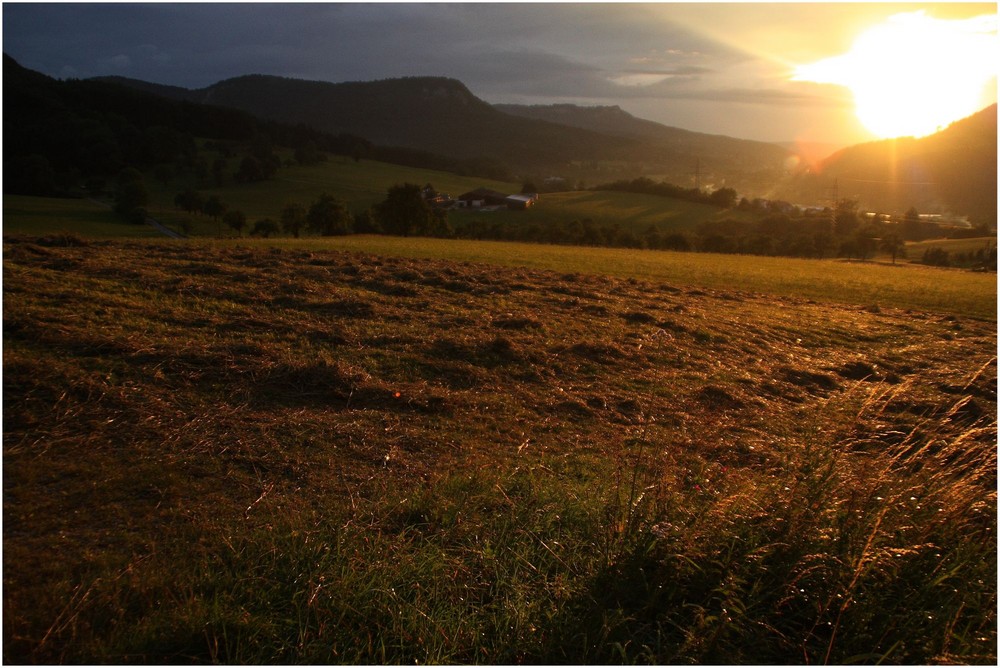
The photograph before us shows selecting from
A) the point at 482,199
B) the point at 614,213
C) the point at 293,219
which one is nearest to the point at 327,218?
the point at 293,219

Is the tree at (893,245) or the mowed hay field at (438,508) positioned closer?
the mowed hay field at (438,508)

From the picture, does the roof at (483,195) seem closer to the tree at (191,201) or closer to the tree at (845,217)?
the tree at (191,201)

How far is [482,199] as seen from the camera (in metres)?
80.8

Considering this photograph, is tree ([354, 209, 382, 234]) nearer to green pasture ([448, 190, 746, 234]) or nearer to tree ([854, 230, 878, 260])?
green pasture ([448, 190, 746, 234])

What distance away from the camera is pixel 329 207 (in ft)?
158

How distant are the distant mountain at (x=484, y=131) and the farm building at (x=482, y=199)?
34.3m

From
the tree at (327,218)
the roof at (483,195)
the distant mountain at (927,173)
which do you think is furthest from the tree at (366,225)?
the distant mountain at (927,173)

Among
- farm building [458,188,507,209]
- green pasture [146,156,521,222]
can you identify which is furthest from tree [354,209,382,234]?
farm building [458,188,507,209]

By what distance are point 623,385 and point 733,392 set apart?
164cm

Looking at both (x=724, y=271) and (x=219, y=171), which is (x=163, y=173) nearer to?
(x=219, y=171)

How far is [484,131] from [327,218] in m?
105

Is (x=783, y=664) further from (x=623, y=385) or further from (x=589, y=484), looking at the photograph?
(x=623, y=385)

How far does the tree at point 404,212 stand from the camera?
165 feet

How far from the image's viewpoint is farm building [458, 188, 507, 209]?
80188 millimetres
